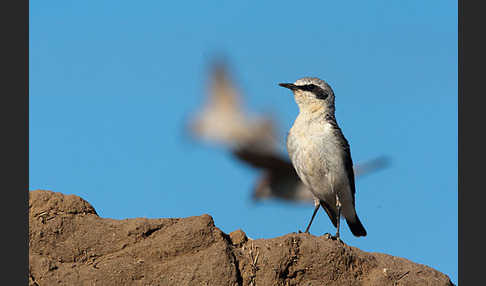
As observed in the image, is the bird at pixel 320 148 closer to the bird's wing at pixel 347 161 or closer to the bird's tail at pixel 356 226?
the bird's wing at pixel 347 161

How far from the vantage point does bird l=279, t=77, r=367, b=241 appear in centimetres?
1073

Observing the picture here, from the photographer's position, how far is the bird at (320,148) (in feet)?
35.2

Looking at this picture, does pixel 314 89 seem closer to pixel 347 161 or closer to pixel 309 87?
pixel 309 87

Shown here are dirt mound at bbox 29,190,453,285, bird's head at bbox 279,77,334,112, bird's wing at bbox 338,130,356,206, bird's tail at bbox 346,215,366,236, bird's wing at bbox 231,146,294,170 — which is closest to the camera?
dirt mound at bbox 29,190,453,285

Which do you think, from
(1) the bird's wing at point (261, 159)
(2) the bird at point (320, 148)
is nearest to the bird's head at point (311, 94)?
(2) the bird at point (320, 148)

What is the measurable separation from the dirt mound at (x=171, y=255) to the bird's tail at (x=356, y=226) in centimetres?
292

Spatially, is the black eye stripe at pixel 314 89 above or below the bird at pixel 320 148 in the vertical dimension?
above

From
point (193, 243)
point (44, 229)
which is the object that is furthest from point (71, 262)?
point (193, 243)

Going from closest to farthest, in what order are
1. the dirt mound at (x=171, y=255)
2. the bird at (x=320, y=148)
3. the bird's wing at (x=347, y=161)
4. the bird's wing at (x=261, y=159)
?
the dirt mound at (x=171, y=255)
the bird at (x=320, y=148)
the bird's wing at (x=347, y=161)
the bird's wing at (x=261, y=159)

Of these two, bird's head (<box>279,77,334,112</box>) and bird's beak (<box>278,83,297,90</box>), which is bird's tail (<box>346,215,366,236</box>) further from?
bird's beak (<box>278,83,297,90</box>)

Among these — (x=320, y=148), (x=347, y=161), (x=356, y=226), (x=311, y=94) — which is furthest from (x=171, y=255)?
(x=356, y=226)

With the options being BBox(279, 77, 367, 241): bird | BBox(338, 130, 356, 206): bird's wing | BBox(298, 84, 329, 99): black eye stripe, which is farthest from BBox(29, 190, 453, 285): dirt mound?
BBox(298, 84, 329, 99): black eye stripe

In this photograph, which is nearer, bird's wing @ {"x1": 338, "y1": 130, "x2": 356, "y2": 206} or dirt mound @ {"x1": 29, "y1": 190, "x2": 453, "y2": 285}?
dirt mound @ {"x1": 29, "y1": 190, "x2": 453, "y2": 285}

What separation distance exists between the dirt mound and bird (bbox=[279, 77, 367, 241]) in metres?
1.79
